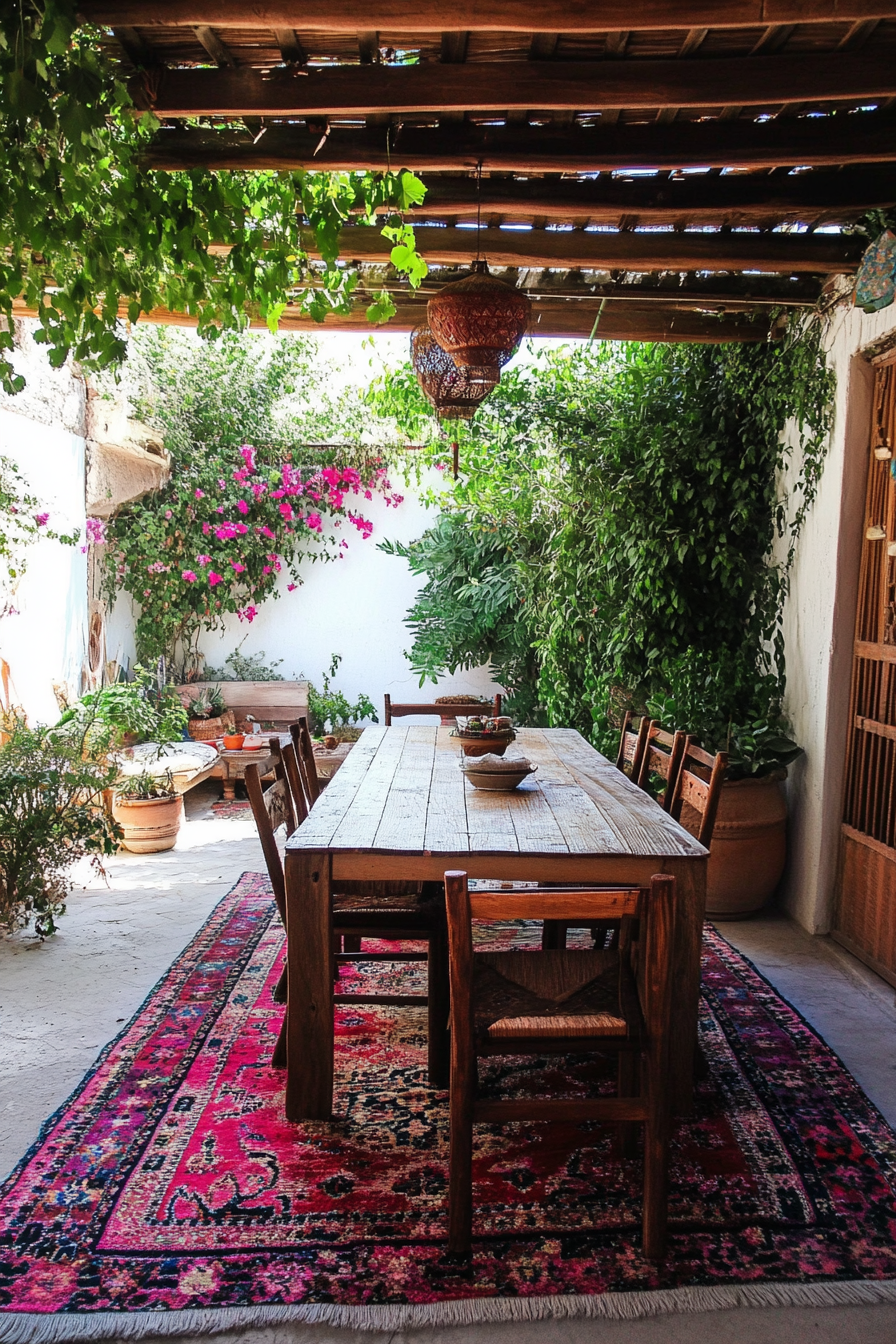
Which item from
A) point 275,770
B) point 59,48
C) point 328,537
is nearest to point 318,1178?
point 275,770

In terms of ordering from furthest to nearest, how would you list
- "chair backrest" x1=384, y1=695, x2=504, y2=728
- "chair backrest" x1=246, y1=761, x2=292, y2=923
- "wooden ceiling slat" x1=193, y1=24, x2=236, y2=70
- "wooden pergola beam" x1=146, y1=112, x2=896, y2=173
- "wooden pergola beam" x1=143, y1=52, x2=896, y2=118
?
"chair backrest" x1=384, y1=695, x2=504, y2=728 → "wooden pergola beam" x1=146, y1=112, x2=896, y2=173 → "chair backrest" x1=246, y1=761, x2=292, y2=923 → "wooden pergola beam" x1=143, y1=52, x2=896, y2=118 → "wooden ceiling slat" x1=193, y1=24, x2=236, y2=70

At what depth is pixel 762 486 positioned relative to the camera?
503cm

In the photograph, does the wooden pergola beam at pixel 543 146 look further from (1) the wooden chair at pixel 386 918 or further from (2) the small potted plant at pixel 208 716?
(2) the small potted plant at pixel 208 716

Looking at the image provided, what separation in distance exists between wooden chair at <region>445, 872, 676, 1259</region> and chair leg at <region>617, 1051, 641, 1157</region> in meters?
0.36

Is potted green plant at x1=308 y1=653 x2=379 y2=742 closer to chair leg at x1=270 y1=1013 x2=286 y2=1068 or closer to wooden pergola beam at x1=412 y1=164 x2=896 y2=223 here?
chair leg at x1=270 y1=1013 x2=286 y2=1068

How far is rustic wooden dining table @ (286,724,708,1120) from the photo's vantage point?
8.33 feet

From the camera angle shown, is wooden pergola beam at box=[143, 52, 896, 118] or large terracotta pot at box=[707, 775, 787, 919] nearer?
wooden pergola beam at box=[143, 52, 896, 118]

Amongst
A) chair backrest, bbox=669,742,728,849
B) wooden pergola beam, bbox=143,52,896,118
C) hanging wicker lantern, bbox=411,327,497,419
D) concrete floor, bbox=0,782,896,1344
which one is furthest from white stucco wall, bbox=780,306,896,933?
hanging wicker lantern, bbox=411,327,497,419

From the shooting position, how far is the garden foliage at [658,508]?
4.74m

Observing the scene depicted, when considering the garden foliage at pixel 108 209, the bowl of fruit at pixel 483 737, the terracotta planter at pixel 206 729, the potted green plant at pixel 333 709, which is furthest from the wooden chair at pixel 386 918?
the potted green plant at pixel 333 709

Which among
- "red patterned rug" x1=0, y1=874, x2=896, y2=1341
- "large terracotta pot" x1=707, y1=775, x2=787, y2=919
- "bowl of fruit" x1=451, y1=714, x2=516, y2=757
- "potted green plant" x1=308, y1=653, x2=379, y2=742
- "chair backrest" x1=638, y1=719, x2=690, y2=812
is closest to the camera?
"red patterned rug" x1=0, y1=874, x2=896, y2=1341

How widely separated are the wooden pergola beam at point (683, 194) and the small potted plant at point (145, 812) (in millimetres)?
3306

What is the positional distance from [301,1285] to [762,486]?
13.7 feet

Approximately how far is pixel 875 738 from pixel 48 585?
422 centimetres
